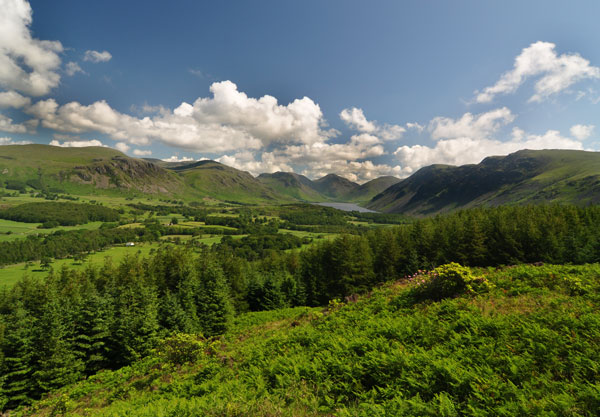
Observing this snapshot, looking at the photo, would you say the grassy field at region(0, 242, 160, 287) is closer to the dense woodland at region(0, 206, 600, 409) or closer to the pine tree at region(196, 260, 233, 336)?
the dense woodland at region(0, 206, 600, 409)

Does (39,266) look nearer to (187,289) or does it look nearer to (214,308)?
(187,289)

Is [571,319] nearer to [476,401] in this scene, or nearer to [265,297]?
[476,401]

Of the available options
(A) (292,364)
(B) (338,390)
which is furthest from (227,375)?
(B) (338,390)

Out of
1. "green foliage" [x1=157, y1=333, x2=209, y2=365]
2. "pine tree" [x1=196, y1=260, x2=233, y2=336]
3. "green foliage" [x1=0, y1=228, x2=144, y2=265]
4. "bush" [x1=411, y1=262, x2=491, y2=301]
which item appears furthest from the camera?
"green foliage" [x1=0, y1=228, x2=144, y2=265]

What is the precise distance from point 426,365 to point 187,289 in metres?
42.8

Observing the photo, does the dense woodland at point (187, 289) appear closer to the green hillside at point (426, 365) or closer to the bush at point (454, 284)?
the green hillside at point (426, 365)

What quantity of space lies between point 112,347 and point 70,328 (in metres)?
5.73

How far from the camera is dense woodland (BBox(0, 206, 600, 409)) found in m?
27.9

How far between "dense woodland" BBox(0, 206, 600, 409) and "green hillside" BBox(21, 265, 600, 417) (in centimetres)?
1464

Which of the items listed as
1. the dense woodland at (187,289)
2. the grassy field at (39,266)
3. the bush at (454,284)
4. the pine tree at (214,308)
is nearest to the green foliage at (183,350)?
the dense woodland at (187,289)

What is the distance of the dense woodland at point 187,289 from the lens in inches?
1098

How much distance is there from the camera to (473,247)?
46.7 meters

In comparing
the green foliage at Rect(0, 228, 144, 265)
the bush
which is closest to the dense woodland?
the bush

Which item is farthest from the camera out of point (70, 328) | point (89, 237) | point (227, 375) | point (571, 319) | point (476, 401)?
point (89, 237)
